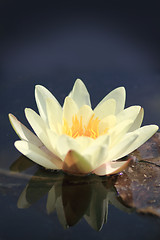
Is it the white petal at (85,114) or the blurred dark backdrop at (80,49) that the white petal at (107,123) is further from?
the blurred dark backdrop at (80,49)

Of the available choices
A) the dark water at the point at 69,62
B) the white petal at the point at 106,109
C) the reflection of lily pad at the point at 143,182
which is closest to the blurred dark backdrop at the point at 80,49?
the dark water at the point at 69,62

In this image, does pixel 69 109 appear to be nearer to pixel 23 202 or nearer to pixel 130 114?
pixel 130 114

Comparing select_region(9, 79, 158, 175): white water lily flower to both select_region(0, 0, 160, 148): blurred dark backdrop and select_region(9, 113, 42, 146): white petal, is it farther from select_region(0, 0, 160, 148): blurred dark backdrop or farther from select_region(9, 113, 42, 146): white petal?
select_region(0, 0, 160, 148): blurred dark backdrop

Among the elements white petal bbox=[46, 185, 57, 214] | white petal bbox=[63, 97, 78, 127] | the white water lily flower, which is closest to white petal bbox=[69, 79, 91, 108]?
the white water lily flower

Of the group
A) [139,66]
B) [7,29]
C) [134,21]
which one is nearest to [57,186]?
[139,66]

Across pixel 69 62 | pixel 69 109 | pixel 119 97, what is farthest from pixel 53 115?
pixel 69 62

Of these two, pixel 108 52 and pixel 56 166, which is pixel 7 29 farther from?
pixel 56 166

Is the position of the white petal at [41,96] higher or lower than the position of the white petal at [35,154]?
higher
